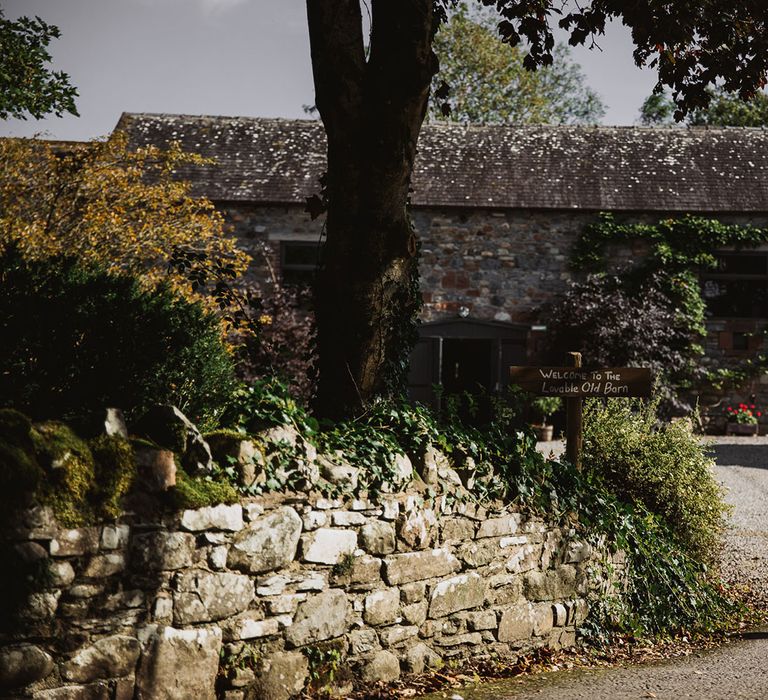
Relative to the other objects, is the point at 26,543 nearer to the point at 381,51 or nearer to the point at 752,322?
the point at 381,51

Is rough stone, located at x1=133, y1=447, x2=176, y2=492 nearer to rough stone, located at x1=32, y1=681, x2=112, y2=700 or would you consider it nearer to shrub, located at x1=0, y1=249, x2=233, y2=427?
rough stone, located at x1=32, y1=681, x2=112, y2=700

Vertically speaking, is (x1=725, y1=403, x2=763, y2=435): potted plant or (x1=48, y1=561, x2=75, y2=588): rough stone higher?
(x1=725, y1=403, x2=763, y2=435): potted plant

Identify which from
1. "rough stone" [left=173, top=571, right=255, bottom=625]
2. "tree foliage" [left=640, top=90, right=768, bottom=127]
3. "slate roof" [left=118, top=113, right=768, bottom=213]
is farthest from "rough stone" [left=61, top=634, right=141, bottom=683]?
"tree foliage" [left=640, top=90, right=768, bottom=127]

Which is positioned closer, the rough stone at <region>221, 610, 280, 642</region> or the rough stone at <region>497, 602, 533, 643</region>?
the rough stone at <region>221, 610, 280, 642</region>

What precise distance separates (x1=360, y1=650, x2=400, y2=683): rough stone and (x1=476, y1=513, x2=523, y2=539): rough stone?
0.99m

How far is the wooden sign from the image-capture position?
648 cm

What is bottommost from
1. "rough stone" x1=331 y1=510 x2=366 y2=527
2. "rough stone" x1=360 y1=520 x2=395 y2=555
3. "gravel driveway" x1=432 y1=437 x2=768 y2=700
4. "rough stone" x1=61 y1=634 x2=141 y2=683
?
"gravel driveway" x1=432 y1=437 x2=768 y2=700

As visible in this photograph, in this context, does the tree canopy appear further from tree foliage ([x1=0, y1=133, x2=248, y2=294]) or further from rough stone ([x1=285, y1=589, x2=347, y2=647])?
tree foliage ([x1=0, y1=133, x2=248, y2=294])

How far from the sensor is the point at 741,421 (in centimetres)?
1631

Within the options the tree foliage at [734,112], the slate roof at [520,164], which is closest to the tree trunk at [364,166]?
the slate roof at [520,164]

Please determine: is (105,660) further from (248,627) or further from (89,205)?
(89,205)

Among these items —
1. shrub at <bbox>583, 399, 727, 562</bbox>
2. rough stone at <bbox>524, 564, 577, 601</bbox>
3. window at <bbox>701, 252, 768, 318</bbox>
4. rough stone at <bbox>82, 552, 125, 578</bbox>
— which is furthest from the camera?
window at <bbox>701, 252, 768, 318</bbox>

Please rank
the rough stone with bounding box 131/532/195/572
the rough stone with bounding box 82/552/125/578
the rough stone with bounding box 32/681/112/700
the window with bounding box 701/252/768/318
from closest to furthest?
the rough stone with bounding box 32/681/112/700 < the rough stone with bounding box 82/552/125/578 < the rough stone with bounding box 131/532/195/572 < the window with bounding box 701/252/768/318

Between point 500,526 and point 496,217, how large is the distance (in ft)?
37.9
